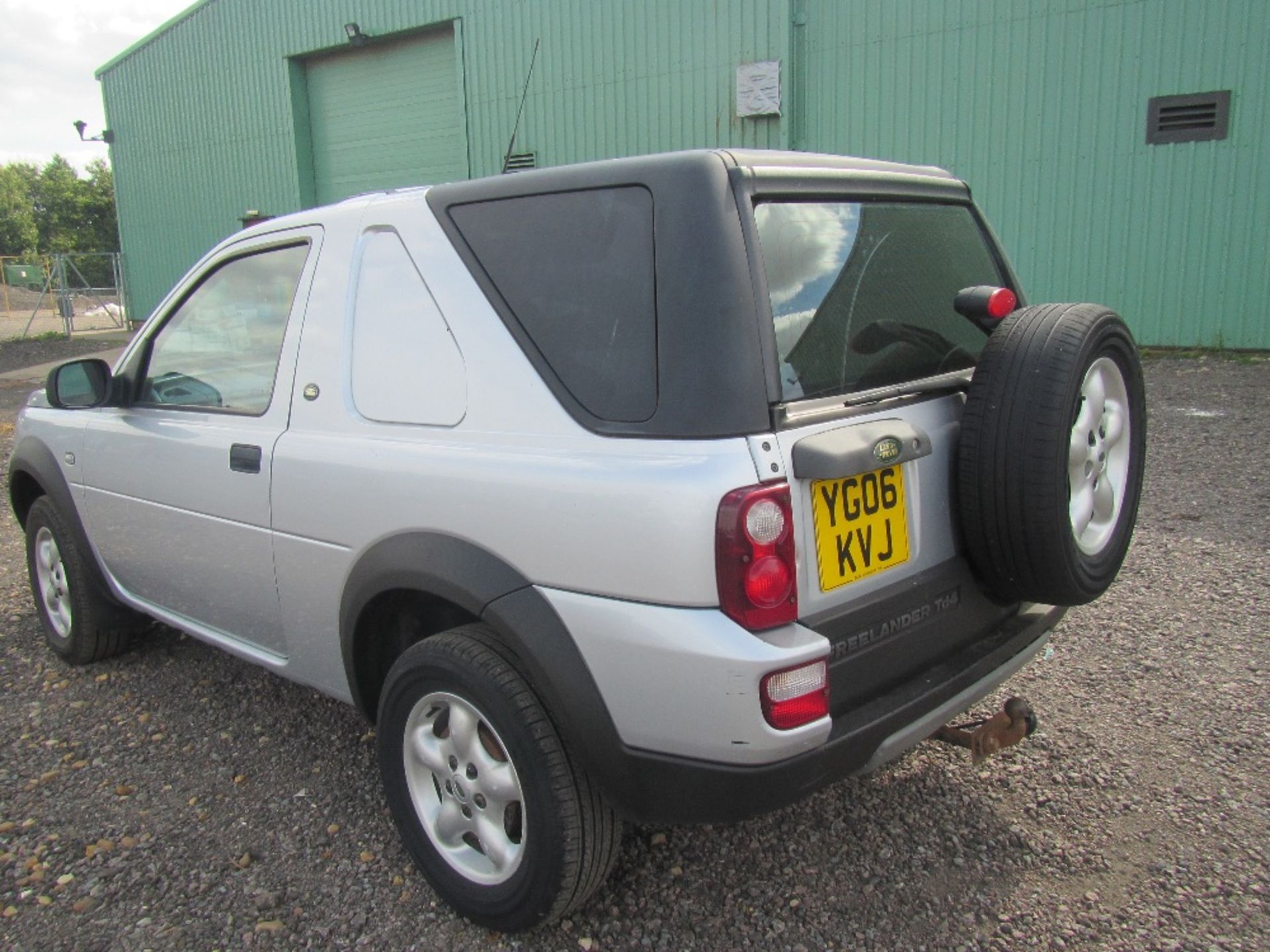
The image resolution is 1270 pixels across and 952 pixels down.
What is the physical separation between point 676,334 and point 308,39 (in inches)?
629

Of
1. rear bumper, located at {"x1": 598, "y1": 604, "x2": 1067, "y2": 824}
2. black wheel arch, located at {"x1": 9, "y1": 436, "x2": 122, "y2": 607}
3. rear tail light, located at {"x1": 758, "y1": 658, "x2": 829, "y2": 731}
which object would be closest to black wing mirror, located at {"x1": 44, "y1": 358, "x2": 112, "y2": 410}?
A: black wheel arch, located at {"x1": 9, "y1": 436, "x2": 122, "y2": 607}

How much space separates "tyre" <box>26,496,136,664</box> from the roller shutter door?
36.4 feet

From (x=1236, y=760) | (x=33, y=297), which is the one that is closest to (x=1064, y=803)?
(x=1236, y=760)

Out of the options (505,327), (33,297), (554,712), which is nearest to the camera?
(554,712)

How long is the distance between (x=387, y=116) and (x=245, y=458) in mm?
13625

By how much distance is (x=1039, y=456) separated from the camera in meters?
2.19

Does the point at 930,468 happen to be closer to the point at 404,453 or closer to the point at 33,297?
the point at 404,453

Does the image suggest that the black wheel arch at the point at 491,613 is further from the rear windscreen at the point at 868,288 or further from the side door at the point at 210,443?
the rear windscreen at the point at 868,288

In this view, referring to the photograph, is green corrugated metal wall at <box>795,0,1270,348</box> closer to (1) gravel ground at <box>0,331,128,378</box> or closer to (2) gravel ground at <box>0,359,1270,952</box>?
(2) gravel ground at <box>0,359,1270,952</box>

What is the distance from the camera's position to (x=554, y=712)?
2.08 meters

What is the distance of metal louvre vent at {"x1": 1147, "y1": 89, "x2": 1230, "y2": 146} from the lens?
30.1ft

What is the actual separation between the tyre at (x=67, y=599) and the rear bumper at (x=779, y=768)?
9.13 feet

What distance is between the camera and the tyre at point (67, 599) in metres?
3.87

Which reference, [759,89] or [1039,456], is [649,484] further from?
[759,89]
